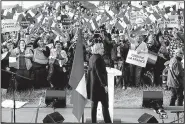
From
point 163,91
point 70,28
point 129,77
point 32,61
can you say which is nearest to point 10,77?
point 32,61

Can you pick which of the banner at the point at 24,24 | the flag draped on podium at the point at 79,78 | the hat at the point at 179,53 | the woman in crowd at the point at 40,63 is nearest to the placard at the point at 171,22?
the hat at the point at 179,53

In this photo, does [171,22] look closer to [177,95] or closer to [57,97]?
[177,95]

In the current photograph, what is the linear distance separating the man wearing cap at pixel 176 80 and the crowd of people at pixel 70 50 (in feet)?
0.35

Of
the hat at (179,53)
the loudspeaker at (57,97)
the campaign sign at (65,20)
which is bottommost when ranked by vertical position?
the loudspeaker at (57,97)

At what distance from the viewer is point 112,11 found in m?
8.77

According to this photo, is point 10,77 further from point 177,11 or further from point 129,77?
point 177,11

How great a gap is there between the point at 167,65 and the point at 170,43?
0.46 metres

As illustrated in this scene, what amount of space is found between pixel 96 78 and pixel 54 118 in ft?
3.84

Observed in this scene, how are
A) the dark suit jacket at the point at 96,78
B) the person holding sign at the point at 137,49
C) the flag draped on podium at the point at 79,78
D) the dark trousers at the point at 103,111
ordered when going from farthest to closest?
1. the person holding sign at the point at 137,49
2. the dark trousers at the point at 103,111
3. the dark suit jacket at the point at 96,78
4. the flag draped on podium at the point at 79,78

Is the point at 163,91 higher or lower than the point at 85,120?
higher

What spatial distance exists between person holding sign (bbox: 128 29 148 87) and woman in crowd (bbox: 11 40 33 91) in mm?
2135

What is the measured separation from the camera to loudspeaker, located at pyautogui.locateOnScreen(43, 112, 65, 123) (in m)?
8.51

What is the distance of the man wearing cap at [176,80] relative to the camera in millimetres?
8797

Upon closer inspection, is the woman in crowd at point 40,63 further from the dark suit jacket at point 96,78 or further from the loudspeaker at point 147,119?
the loudspeaker at point 147,119
